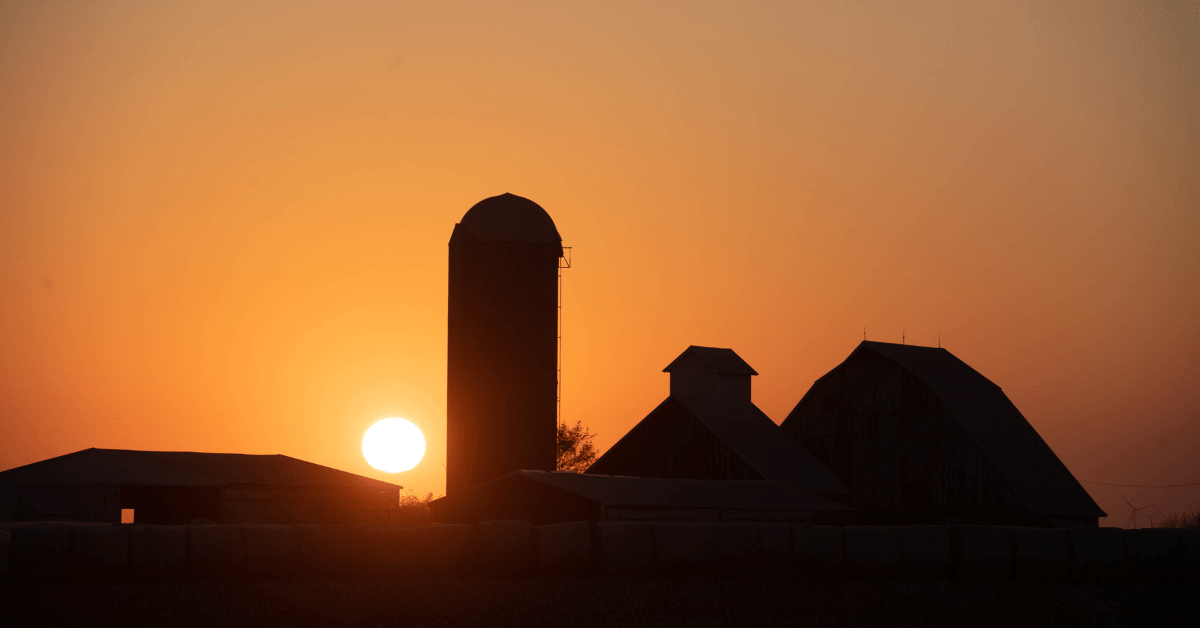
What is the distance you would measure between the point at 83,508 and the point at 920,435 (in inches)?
1206

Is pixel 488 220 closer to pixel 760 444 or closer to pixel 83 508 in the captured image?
pixel 760 444

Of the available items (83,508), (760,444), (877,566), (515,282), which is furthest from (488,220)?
(877,566)

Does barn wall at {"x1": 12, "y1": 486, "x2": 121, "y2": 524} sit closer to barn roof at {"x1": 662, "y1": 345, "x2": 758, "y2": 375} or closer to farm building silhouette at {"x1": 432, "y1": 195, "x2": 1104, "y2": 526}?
farm building silhouette at {"x1": 432, "y1": 195, "x2": 1104, "y2": 526}

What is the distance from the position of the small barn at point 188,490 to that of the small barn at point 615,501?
17.8 ft

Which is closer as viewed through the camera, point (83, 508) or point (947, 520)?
point (83, 508)

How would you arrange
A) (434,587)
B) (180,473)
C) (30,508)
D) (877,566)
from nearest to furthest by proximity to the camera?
(434,587) → (877,566) → (30,508) → (180,473)

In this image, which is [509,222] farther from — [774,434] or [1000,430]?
[1000,430]

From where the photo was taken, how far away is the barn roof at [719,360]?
5259cm

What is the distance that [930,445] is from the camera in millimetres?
47469

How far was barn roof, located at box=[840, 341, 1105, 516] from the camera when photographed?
1810 inches

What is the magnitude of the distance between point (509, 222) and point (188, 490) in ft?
51.5

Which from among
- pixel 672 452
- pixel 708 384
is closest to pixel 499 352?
pixel 672 452

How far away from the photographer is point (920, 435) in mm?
47875

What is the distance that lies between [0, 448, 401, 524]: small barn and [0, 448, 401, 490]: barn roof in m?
0.03
